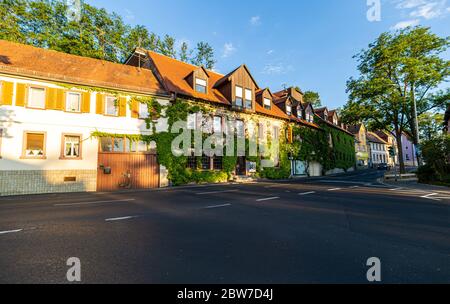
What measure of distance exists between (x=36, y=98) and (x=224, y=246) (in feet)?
53.7

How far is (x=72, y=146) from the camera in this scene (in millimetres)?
14797

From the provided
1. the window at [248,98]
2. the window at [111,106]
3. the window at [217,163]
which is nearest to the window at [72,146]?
the window at [111,106]

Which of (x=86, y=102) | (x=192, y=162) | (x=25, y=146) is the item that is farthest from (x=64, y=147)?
(x=192, y=162)

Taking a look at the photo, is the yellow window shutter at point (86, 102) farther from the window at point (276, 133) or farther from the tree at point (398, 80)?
the tree at point (398, 80)

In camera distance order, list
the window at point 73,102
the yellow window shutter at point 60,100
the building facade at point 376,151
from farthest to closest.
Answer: the building facade at point 376,151 → the window at point 73,102 → the yellow window shutter at point 60,100

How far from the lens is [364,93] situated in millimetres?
25750

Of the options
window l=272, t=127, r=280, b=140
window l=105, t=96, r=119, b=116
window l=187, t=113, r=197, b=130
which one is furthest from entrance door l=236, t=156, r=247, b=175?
window l=105, t=96, r=119, b=116

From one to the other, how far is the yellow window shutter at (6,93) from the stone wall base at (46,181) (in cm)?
415

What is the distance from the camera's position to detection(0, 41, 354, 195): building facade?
13.5m

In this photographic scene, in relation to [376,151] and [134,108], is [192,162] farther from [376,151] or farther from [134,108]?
[376,151]

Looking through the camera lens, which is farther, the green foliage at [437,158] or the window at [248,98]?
the window at [248,98]

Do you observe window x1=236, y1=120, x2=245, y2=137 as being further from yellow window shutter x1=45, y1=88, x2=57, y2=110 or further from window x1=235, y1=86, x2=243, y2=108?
yellow window shutter x1=45, y1=88, x2=57, y2=110

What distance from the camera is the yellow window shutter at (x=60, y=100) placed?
1446 centimetres

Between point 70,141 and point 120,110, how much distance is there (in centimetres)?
383
